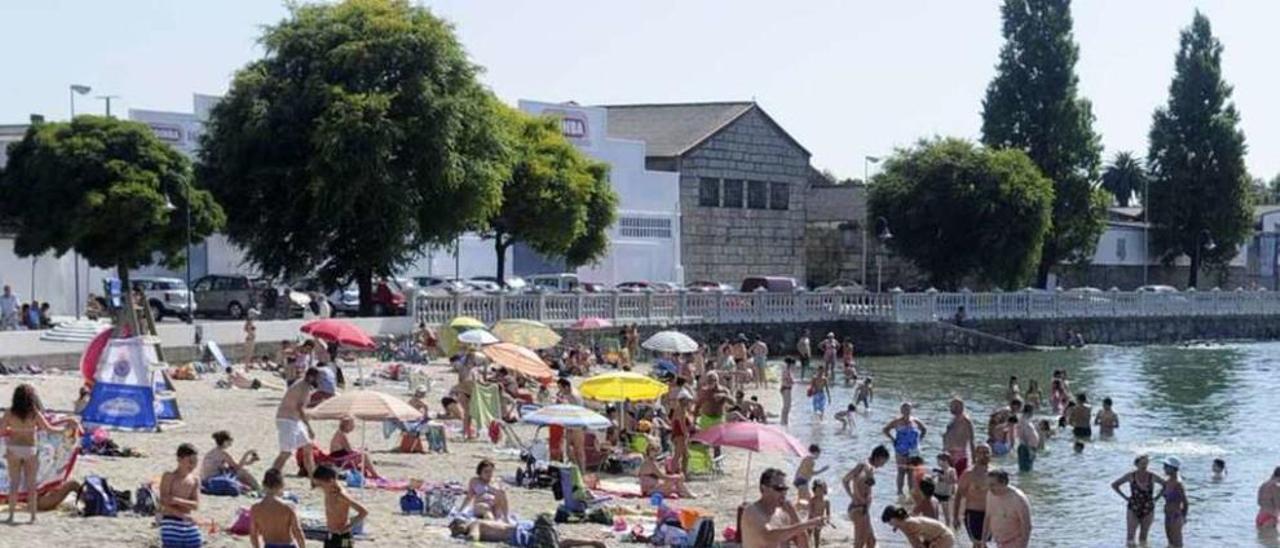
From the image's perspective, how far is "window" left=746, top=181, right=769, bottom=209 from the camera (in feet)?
250

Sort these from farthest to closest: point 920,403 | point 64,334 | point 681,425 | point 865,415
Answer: point 920,403 < point 865,415 < point 64,334 < point 681,425

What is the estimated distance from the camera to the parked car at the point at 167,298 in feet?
154

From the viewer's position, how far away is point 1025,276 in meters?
70.0

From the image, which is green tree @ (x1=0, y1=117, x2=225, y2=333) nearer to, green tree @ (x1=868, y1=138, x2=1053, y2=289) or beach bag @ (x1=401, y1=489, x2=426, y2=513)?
beach bag @ (x1=401, y1=489, x2=426, y2=513)

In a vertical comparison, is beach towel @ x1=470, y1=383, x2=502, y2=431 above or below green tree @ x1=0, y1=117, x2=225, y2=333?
below

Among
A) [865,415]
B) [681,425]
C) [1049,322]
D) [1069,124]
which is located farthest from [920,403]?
[1069,124]

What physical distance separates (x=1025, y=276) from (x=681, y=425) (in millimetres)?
47325

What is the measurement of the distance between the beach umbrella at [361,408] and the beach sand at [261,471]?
0.81 meters

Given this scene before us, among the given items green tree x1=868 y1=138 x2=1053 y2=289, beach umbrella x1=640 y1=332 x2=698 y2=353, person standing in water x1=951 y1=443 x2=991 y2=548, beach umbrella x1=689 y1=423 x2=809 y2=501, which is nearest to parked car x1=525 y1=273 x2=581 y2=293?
green tree x1=868 y1=138 x2=1053 y2=289

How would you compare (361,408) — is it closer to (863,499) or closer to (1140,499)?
(863,499)

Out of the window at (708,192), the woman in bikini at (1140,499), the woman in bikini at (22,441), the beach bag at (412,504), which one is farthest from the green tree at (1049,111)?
the woman in bikini at (22,441)

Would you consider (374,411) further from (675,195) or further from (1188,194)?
(1188,194)

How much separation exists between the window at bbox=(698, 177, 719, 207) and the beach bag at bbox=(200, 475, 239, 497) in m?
55.2

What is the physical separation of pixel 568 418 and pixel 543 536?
5.20 m
